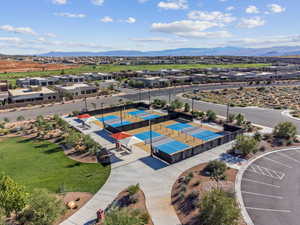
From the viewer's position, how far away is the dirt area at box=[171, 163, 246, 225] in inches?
768

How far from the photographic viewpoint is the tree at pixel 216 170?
25594 mm

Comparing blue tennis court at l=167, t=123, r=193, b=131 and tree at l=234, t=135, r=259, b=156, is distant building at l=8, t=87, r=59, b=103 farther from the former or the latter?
tree at l=234, t=135, r=259, b=156

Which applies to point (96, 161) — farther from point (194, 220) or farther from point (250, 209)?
point (250, 209)

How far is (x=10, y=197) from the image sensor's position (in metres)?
17.7

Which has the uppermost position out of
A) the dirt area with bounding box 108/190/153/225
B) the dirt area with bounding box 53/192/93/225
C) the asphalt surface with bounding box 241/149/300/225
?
the asphalt surface with bounding box 241/149/300/225

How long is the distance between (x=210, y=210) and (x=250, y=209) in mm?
6562

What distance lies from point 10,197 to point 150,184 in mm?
14646

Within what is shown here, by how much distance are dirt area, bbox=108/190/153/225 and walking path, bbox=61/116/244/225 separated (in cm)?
47

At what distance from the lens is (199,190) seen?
23.2 metres

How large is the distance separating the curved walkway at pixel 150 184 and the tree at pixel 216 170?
2.65m

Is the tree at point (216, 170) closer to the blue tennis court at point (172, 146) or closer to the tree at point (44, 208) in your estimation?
the blue tennis court at point (172, 146)

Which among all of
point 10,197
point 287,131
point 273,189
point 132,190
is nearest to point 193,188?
point 132,190

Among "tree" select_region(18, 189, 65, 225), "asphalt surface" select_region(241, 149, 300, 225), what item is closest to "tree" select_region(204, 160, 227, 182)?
"asphalt surface" select_region(241, 149, 300, 225)

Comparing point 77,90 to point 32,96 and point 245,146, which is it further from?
point 245,146
